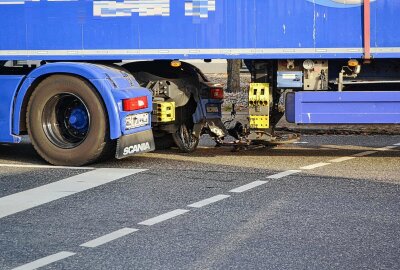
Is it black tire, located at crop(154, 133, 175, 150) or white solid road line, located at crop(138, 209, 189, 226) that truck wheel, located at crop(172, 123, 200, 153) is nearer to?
black tire, located at crop(154, 133, 175, 150)

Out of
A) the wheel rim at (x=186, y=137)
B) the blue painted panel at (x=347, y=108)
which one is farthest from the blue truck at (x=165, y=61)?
the wheel rim at (x=186, y=137)

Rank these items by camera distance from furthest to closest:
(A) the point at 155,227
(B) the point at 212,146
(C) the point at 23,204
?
(B) the point at 212,146
(C) the point at 23,204
(A) the point at 155,227

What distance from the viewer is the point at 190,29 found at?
10.0 m

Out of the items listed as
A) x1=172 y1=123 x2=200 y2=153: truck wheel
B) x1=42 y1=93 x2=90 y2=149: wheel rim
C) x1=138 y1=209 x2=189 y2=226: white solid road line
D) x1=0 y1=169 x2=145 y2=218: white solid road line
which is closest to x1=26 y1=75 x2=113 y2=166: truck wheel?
x1=42 y1=93 x2=90 y2=149: wheel rim

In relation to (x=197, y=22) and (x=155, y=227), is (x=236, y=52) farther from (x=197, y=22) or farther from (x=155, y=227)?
(x=155, y=227)

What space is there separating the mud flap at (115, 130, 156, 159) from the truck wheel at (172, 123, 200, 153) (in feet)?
2.83

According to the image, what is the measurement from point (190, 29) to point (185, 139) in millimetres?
1841

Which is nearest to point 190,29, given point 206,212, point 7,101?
point 7,101

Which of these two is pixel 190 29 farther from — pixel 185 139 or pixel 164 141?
pixel 164 141

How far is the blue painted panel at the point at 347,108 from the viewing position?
9781 mm

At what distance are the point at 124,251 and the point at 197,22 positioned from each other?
4.59 m

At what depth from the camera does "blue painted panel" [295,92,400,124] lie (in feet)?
32.1

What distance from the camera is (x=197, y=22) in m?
10.0

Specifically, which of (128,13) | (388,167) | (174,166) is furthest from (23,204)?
(388,167)
